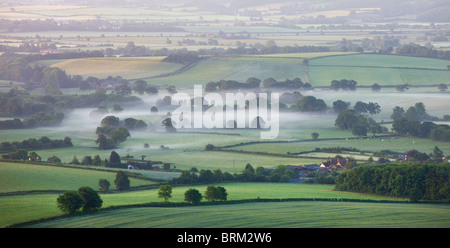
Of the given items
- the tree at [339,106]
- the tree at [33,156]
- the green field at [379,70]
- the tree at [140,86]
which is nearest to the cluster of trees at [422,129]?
the tree at [339,106]

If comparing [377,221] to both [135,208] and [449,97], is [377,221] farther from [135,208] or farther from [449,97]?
[449,97]

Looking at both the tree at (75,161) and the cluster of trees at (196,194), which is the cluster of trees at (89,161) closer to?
the tree at (75,161)

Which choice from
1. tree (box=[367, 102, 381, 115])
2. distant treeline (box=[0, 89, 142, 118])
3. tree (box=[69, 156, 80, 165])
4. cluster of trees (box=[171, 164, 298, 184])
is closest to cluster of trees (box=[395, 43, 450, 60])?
tree (box=[367, 102, 381, 115])

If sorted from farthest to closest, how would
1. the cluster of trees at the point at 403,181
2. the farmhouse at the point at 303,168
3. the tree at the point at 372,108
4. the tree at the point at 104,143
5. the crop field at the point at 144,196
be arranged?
1. the tree at the point at 372,108
2. the tree at the point at 104,143
3. the farmhouse at the point at 303,168
4. the cluster of trees at the point at 403,181
5. the crop field at the point at 144,196

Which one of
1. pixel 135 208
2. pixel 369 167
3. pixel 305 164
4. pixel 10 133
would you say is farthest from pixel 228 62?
pixel 135 208

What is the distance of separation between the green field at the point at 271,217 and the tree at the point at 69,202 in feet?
3.18

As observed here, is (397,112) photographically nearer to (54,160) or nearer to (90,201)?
(54,160)

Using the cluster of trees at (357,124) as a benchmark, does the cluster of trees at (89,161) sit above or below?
below

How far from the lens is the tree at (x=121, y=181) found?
44688 millimetres

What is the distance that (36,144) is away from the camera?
62.1 metres

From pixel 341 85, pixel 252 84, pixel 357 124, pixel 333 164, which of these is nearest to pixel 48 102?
pixel 252 84

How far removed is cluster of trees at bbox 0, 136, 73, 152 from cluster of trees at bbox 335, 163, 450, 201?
28.3m

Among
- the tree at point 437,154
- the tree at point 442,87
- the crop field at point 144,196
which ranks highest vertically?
the tree at point 442,87

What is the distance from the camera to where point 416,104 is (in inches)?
3258
